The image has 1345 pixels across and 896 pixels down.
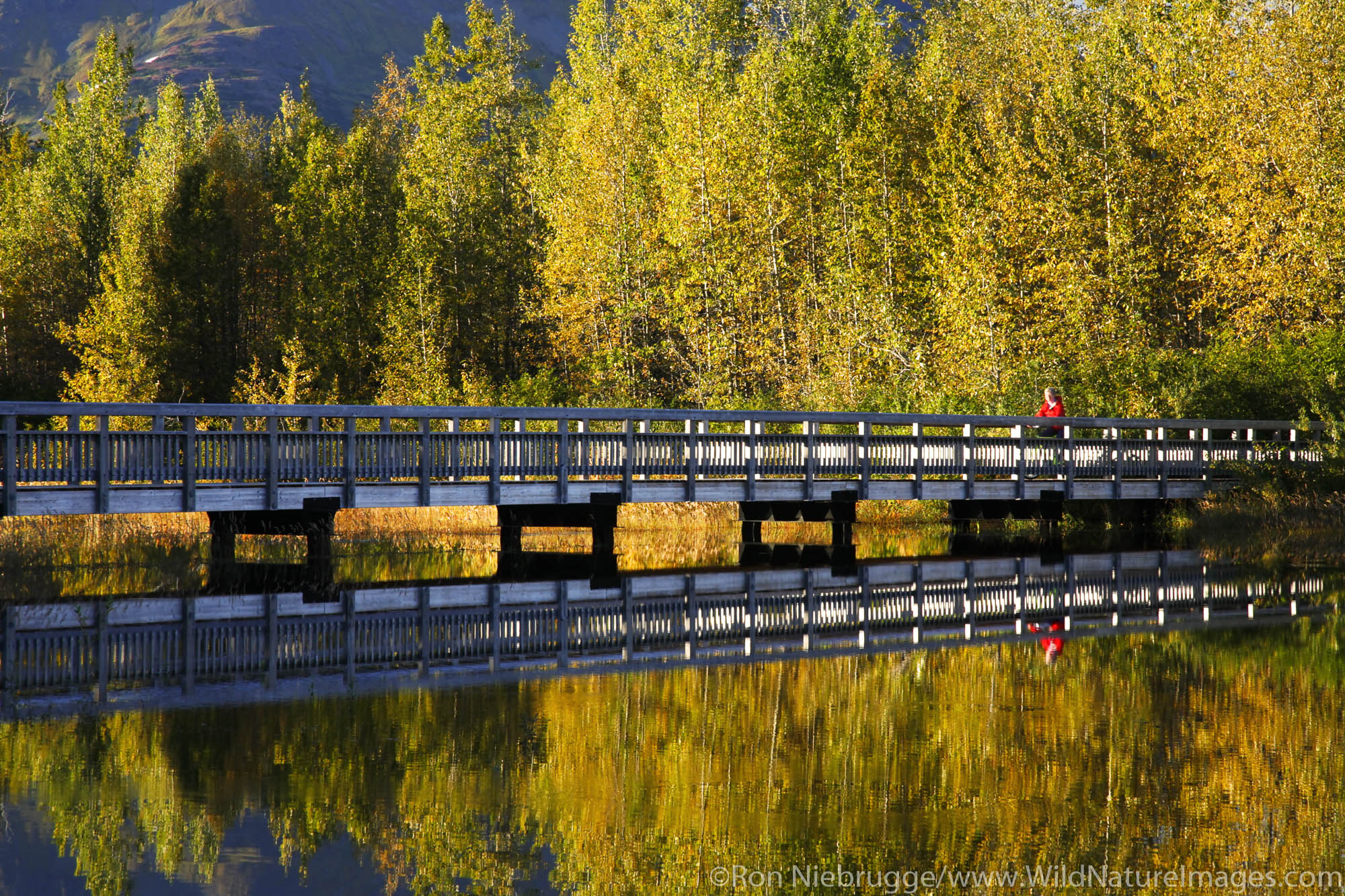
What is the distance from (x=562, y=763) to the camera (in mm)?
8555

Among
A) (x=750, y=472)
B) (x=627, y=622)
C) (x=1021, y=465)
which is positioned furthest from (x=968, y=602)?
(x=1021, y=465)

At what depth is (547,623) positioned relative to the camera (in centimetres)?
1480

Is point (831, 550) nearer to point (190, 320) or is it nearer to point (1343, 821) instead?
point (1343, 821)

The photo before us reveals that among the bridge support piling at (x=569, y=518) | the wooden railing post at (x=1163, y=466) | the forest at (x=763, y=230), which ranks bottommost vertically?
the bridge support piling at (x=569, y=518)

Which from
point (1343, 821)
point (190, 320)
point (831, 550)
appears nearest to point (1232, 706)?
point (1343, 821)

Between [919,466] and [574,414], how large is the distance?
23.0 ft

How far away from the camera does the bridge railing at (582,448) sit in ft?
60.7

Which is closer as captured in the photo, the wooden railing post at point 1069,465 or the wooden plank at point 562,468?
the wooden plank at point 562,468

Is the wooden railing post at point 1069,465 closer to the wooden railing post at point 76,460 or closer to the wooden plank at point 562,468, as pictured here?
the wooden plank at point 562,468

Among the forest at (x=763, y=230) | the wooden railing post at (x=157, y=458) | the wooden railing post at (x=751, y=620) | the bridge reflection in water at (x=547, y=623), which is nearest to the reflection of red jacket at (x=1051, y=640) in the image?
the bridge reflection in water at (x=547, y=623)

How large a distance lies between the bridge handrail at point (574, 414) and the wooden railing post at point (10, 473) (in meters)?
0.29

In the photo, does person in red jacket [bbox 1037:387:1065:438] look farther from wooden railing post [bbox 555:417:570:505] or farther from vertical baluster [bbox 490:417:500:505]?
vertical baluster [bbox 490:417:500:505]

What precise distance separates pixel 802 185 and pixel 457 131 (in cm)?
1708

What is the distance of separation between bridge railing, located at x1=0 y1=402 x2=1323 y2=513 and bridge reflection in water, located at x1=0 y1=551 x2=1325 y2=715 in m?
2.89
